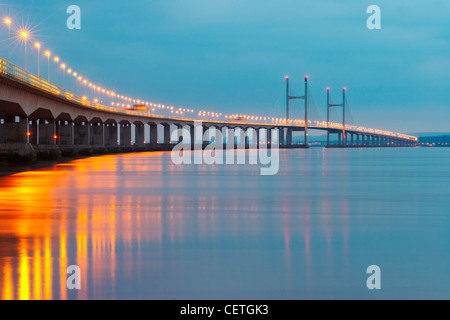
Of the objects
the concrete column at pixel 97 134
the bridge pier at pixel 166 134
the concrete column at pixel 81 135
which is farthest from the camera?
the bridge pier at pixel 166 134

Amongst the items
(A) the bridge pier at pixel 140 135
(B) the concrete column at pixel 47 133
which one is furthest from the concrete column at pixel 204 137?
(B) the concrete column at pixel 47 133

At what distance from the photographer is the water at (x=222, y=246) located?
388 inches

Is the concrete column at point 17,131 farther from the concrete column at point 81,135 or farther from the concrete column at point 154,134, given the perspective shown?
the concrete column at point 154,134

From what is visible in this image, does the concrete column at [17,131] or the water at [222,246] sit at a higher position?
the concrete column at [17,131]

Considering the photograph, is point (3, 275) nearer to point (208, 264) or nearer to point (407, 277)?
Result: point (208, 264)

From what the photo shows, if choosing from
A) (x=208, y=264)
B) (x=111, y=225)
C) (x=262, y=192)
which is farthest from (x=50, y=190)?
(x=208, y=264)

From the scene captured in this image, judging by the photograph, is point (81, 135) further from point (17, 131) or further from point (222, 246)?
point (222, 246)

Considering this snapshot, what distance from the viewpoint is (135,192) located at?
98.5 ft

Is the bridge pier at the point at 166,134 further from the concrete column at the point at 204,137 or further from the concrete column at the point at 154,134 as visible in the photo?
the concrete column at the point at 204,137

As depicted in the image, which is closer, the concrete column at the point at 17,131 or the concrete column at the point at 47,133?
the concrete column at the point at 17,131

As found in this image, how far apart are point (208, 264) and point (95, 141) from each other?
109 metres

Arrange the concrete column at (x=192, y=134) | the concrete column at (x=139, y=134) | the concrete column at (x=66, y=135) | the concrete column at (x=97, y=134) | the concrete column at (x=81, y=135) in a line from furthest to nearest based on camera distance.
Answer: the concrete column at (x=192, y=134) < the concrete column at (x=139, y=134) < the concrete column at (x=97, y=134) < the concrete column at (x=81, y=135) < the concrete column at (x=66, y=135)

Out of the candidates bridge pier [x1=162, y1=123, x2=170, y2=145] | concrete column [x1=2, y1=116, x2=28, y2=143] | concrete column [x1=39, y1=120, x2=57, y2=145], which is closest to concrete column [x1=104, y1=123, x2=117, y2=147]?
bridge pier [x1=162, y1=123, x2=170, y2=145]

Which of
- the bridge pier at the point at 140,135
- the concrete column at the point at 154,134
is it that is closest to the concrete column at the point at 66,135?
the bridge pier at the point at 140,135
